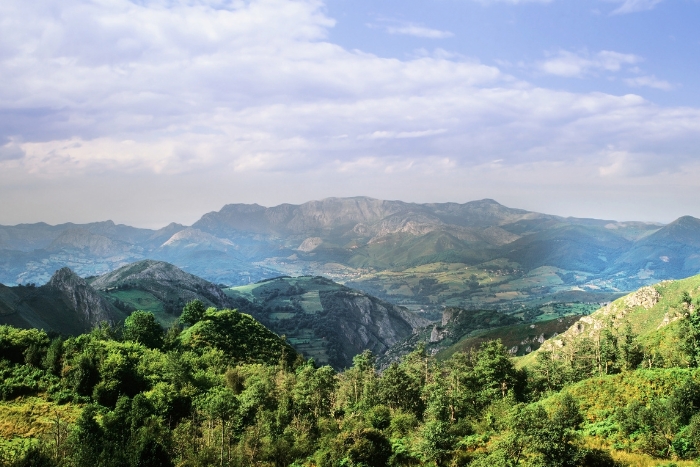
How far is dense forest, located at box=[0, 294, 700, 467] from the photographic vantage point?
37.8m

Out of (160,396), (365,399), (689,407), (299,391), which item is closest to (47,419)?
(160,396)

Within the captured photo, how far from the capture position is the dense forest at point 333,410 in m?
37.8

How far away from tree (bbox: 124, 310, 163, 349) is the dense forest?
0.67m

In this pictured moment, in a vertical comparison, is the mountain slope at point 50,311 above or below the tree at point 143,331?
below

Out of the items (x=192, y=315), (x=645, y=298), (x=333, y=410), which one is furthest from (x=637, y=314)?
(x=192, y=315)

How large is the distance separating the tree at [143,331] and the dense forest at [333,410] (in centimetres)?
67

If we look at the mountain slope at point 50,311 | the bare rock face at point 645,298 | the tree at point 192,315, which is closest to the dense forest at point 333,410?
the tree at point 192,315

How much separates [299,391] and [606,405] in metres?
39.3

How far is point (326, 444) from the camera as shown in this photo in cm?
4431

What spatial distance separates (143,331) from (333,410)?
49.3 m

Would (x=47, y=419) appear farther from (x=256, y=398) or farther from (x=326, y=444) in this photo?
(x=326, y=444)

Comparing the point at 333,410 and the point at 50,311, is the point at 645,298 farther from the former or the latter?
the point at 50,311

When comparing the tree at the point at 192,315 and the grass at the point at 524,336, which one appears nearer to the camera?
the tree at the point at 192,315

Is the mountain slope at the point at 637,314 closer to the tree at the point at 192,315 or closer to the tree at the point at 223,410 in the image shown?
the tree at the point at 192,315
